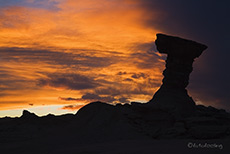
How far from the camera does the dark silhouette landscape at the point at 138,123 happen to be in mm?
25859

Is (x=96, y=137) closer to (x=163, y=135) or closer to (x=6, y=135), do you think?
(x=163, y=135)

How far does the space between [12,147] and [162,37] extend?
27.2 m

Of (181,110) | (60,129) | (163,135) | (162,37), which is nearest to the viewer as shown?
(163,135)

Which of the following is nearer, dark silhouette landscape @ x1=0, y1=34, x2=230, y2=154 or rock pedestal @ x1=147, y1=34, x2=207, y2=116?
dark silhouette landscape @ x1=0, y1=34, x2=230, y2=154

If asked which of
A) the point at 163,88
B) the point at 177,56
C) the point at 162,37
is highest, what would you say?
the point at 162,37

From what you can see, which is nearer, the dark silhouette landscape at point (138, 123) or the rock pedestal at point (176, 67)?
the dark silhouette landscape at point (138, 123)

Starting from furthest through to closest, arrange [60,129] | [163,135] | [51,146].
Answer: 1. [60,129]
2. [163,135]
3. [51,146]

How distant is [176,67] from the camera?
40.8 metres

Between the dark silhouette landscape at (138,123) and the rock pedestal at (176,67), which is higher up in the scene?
the rock pedestal at (176,67)

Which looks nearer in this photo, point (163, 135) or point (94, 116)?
point (163, 135)

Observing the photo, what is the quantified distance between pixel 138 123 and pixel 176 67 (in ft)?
45.1

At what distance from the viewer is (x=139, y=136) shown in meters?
28.1

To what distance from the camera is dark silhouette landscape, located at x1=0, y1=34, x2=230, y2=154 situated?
2586 centimetres

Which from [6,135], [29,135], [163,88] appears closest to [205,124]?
[163,88]
